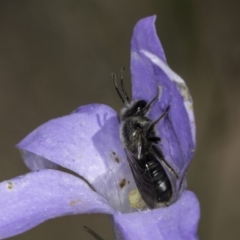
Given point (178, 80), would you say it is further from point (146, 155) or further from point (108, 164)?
point (108, 164)

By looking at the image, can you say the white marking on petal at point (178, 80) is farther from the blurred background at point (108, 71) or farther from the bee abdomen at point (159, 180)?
the blurred background at point (108, 71)

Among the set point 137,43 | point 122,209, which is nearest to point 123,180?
point 122,209

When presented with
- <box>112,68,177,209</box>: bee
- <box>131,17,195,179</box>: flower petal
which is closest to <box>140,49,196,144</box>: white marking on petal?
<box>131,17,195,179</box>: flower petal

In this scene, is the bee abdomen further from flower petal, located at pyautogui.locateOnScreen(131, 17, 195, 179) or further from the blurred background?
the blurred background

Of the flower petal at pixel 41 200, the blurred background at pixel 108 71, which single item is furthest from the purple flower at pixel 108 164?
the blurred background at pixel 108 71

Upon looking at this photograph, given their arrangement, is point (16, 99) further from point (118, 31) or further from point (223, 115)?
point (223, 115)

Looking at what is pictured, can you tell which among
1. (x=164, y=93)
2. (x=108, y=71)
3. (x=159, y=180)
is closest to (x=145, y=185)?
(x=159, y=180)
